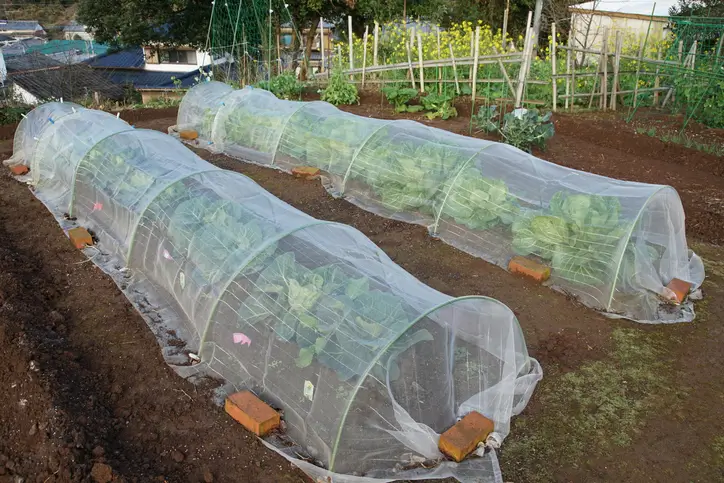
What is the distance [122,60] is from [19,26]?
39.1ft

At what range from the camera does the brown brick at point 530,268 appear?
500 cm

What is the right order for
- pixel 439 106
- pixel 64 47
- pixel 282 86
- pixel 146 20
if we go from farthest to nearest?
pixel 64 47 < pixel 146 20 < pixel 282 86 < pixel 439 106

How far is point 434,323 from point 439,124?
712 cm

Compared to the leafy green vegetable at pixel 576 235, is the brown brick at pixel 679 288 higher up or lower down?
lower down

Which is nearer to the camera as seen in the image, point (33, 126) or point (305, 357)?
point (305, 357)

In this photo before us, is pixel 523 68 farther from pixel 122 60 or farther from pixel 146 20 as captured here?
pixel 122 60

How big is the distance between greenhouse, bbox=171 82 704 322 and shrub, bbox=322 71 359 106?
3.13 metres

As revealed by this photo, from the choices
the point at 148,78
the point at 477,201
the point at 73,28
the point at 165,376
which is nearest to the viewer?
the point at 165,376

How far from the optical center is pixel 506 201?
5.43 m

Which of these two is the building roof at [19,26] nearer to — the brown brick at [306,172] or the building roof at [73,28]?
the building roof at [73,28]

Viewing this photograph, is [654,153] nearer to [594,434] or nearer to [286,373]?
[594,434]

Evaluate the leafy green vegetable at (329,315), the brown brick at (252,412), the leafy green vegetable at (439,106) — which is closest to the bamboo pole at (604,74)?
the leafy green vegetable at (439,106)

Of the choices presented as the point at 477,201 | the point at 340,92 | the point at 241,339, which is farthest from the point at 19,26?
the point at 241,339

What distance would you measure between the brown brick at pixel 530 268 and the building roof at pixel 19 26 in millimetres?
40112
